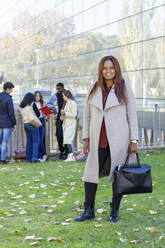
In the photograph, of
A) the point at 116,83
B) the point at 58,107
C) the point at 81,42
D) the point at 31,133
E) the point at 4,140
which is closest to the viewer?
the point at 116,83

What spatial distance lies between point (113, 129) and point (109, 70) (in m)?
0.67

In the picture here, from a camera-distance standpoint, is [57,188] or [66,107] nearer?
[57,188]

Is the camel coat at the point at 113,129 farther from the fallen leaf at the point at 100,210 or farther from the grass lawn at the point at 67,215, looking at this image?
the fallen leaf at the point at 100,210

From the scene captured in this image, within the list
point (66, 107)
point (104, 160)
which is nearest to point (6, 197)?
point (104, 160)

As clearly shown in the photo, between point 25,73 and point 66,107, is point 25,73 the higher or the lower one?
the higher one

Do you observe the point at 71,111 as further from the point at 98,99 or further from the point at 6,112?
the point at 98,99

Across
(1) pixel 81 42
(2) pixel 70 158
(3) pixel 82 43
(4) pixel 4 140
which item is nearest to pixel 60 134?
(2) pixel 70 158

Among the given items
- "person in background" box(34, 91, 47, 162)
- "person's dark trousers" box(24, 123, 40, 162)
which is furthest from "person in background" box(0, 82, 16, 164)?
"person in background" box(34, 91, 47, 162)

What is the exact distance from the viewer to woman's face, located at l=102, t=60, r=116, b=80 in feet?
16.2

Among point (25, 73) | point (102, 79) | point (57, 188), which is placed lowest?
point (57, 188)

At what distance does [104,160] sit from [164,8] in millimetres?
14310

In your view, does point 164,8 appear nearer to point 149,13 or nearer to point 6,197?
point 149,13

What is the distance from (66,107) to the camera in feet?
35.3

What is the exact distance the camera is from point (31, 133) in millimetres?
10820
